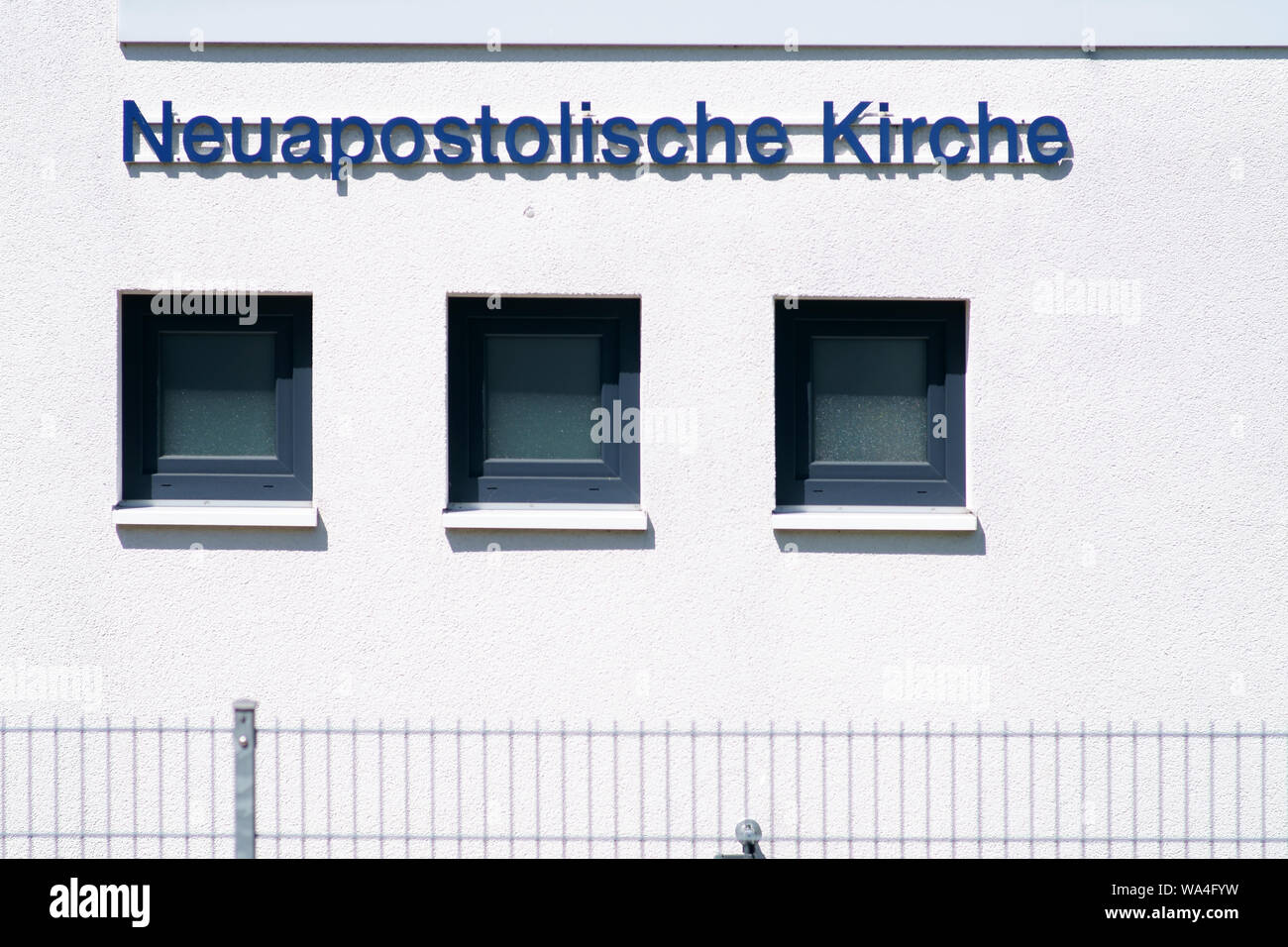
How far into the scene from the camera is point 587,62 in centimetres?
672

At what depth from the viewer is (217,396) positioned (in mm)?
7004

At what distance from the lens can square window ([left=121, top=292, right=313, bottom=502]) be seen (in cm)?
693

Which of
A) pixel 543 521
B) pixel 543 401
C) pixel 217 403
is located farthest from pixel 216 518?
pixel 543 401

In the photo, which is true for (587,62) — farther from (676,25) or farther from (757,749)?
(757,749)

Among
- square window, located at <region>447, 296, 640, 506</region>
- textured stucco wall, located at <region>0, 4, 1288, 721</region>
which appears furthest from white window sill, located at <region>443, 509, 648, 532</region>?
square window, located at <region>447, 296, 640, 506</region>

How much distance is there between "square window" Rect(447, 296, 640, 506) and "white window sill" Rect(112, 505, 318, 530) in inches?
29.8

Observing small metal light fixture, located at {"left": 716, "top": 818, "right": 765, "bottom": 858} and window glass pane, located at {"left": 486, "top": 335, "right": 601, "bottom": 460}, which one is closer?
small metal light fixture, located at {"left": 716, "top": 818, "right": 765, "bottom": 858}

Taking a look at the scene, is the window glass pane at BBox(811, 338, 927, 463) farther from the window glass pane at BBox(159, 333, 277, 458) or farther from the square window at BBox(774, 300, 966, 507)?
the window glass pane at BBox(159, 333, 277, 458)

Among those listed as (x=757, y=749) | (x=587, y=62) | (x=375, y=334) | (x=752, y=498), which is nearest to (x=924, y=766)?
(x=757, y=749)

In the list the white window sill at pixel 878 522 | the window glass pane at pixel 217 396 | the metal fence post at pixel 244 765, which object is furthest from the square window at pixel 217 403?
the white window sill at pixel 878 522

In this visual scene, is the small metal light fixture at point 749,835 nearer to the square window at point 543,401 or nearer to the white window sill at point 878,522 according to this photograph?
the white window sill at point 878,522

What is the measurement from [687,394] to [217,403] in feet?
8.16

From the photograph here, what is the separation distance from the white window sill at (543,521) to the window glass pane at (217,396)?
1133mm

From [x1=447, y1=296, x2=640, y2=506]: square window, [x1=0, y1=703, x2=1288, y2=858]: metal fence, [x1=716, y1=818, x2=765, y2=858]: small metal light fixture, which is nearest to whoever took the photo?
[x1=716, y1=818, x2=765, y2=858]: small metal light fixture
